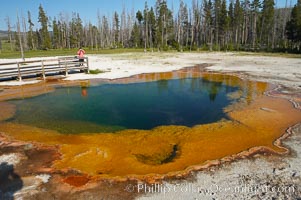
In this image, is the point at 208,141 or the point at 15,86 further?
the point at 15,86

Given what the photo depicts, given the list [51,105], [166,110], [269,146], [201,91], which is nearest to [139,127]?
[166,110]

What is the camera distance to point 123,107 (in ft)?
37.2

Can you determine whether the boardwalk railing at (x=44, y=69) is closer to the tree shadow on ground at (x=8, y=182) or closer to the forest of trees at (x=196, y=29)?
the tree shadow on ground at (x=8, y=182)

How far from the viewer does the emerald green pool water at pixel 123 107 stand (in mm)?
9109

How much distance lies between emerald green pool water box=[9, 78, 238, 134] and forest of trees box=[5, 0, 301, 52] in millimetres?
37244

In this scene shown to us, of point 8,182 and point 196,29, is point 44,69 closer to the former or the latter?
point 8,182

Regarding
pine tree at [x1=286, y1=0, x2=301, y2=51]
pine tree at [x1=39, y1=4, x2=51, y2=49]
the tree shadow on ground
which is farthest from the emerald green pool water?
pine tree at [x1=39, y1=4, x2=51, y2=49]

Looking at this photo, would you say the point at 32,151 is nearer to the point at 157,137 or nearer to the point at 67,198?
the point at 67,198

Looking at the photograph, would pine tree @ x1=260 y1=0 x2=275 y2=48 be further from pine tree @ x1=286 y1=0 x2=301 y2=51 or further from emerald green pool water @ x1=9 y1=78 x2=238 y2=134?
emerald green pool water @ x1=9 y1=78 x2=238 y2=134

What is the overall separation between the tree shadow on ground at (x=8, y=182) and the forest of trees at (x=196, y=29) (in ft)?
156

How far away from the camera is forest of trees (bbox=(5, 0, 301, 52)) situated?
5447cm

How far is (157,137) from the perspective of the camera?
762 centimetres

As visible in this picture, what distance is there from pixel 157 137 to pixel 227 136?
81.5 inches

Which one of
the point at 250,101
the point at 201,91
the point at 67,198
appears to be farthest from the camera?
the point at 201,91
